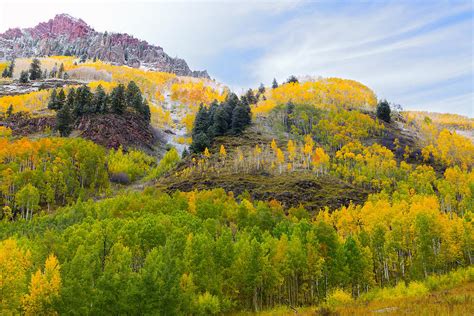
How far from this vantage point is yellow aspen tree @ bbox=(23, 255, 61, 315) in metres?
36.1

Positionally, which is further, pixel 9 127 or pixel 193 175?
pixel 9 127

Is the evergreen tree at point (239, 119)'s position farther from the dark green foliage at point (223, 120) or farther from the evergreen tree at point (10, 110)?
the evergreen tree at point (10, 110)

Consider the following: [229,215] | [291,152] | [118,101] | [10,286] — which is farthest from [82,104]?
[10,286]

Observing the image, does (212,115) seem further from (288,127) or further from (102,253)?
(102,253)

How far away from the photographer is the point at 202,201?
8700cm

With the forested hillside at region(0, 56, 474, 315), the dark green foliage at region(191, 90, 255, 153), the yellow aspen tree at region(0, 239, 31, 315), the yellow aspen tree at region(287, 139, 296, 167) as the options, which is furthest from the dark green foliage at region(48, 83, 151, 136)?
the yellow aspen tree at region(0, 239, 31, 315)

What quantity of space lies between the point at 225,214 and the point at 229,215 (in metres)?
1.73

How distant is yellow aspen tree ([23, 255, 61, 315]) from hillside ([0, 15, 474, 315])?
128 mm

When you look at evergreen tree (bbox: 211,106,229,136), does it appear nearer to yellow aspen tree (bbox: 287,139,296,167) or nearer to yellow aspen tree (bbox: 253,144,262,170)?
yellow aspen tree (bbox: 253,144,262,170)

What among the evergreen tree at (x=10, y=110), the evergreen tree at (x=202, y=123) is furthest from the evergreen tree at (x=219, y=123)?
the evergreen tree at (x=10, y=110)

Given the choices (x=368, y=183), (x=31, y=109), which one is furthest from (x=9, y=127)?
(x=368, y=183)

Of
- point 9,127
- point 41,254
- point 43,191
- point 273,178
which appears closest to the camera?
point 41,254

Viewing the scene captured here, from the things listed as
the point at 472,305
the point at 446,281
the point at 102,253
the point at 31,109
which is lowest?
the point at 446,281

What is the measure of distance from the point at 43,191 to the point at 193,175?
47.1 m
